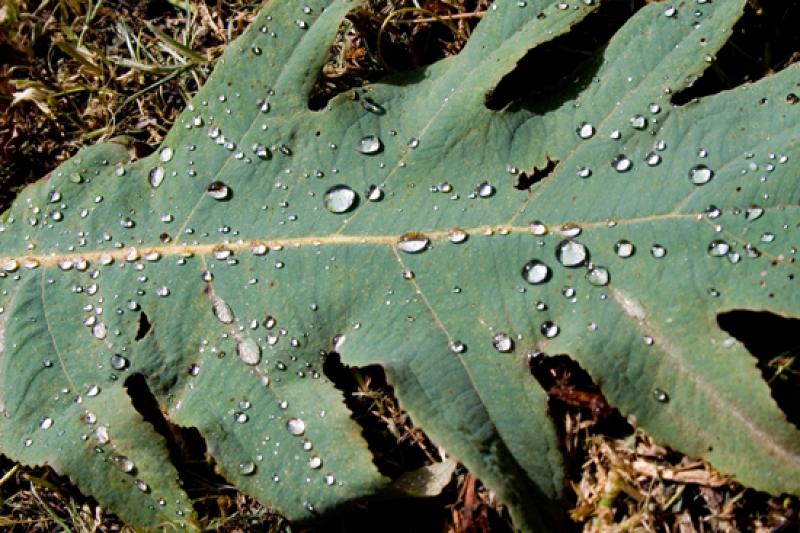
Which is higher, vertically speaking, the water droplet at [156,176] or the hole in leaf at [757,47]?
the hole in leaf at [757,47]

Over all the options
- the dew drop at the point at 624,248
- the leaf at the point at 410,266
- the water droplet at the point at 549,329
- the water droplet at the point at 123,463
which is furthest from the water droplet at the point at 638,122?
the water droplet at the point at 123,463

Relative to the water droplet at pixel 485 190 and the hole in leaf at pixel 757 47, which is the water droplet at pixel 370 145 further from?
the hole in leaf at pixel 757 47

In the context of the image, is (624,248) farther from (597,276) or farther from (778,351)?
(778,351)

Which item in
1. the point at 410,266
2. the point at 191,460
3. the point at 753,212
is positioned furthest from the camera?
the point at 191,460

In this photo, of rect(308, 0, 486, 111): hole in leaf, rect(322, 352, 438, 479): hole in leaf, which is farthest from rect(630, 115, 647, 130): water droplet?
rect(322, 352, 438, 479): hole in leaf

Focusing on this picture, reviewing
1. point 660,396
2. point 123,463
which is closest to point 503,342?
point 660,396

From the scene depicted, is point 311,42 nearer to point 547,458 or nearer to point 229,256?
point 229,256
